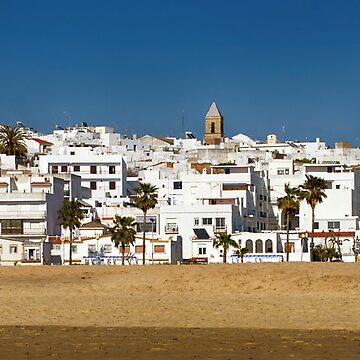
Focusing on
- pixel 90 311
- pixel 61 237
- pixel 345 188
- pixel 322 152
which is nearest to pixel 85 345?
pixel 90 311

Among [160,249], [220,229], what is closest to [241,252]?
[160,249]

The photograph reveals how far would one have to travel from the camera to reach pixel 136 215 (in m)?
95.7

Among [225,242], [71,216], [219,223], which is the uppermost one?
[71,216]

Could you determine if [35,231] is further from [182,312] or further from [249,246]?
[182,312]

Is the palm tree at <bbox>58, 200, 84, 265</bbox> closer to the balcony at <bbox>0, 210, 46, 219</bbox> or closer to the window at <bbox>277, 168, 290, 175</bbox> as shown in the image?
the balcony at <bbox>0, 210, 46, 219</bbox>

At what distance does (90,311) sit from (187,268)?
15.8 m

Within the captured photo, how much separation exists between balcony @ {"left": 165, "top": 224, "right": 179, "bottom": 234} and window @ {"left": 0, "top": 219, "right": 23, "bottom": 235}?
41.3 ft

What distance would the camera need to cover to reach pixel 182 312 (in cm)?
4009

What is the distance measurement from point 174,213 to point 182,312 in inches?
2087

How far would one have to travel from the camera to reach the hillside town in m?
84.2

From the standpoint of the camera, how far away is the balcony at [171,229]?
92250 millimetres

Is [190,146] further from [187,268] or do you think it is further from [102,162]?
[187,268]

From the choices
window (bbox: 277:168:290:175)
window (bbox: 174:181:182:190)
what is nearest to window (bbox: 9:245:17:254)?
window (bbox: 174:181:182:190)

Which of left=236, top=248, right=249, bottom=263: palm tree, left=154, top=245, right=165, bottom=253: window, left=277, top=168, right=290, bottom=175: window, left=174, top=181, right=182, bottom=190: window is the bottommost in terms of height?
left=236, top=248, right=249, bottom=263: palm tree
